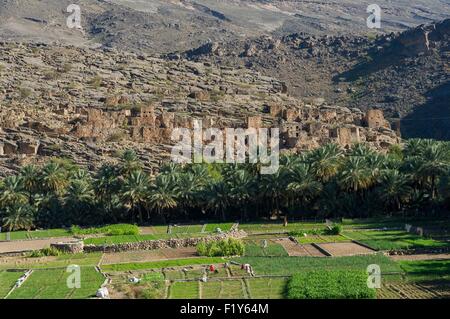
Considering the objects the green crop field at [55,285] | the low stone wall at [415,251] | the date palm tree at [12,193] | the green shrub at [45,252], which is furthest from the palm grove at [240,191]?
the green crop field at [55,285]

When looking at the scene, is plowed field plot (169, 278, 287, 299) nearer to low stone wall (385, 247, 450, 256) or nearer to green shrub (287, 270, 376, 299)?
green shrub (287, 270, 376, 299)

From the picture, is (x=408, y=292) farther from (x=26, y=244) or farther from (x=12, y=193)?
(x=12, y=193)

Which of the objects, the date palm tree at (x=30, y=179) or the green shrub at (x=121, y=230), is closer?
the green shrub at (x=121, y=230)

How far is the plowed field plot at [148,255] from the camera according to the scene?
41688 millimetres

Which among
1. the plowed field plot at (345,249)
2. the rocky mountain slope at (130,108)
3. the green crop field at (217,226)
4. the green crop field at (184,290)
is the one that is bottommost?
the green crop field at (184,290)

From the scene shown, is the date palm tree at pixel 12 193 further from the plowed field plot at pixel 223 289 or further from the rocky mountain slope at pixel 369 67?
the rocky mountain slope at pixel 369 67

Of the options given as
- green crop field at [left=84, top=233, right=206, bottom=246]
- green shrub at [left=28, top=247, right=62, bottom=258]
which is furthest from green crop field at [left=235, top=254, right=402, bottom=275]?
green shrub at [left=28, top=247, right=62, bottom=258]

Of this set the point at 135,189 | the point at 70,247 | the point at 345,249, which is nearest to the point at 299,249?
the point at 345,249

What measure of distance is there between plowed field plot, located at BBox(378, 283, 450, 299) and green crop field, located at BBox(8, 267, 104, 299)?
1338 centimetres

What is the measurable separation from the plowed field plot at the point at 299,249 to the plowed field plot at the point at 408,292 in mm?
8944

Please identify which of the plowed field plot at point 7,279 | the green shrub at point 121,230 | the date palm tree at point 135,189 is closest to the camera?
the plowed field plot at point 7,279

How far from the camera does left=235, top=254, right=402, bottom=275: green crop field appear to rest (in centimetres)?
3591

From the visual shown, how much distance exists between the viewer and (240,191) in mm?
56469
